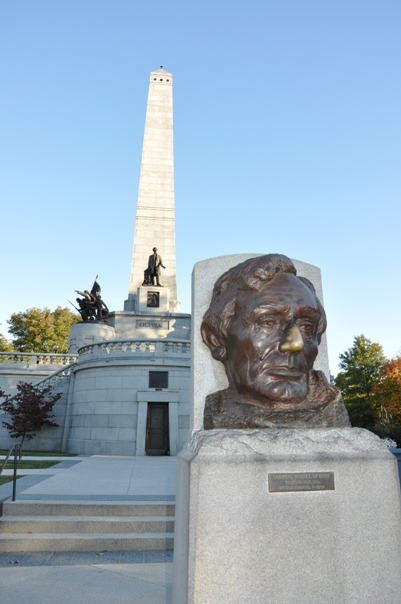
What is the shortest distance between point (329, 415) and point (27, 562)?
4.65 m

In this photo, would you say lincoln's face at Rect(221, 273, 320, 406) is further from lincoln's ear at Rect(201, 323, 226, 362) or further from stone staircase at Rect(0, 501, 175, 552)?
stone staircase at Rect(0, 501, 175, 552)

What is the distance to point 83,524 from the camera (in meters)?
6.69

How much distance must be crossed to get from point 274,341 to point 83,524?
5092mm

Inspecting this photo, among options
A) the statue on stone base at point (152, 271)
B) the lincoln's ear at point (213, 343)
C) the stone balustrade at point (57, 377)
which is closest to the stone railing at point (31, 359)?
the stone balustrade at point (57, 377)

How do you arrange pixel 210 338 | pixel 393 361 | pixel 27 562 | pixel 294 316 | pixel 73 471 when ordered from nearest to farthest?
pixel 294 316, pixel 210 338, pixel 27 562, pixel 73 471, pixel 393 361

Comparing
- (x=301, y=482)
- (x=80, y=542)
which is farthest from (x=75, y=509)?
(x=301, y=482)

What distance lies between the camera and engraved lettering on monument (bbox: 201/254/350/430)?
3.38 m

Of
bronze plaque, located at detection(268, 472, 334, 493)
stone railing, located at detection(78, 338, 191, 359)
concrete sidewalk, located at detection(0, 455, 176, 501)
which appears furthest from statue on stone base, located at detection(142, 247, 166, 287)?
bronze plaque, located at detection(268, 472, 334, 493)

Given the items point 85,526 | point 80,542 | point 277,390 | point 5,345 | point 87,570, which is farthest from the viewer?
point 5,345

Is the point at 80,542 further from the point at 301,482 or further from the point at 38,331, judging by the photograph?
the point at 38,331

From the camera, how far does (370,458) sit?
3.10 m

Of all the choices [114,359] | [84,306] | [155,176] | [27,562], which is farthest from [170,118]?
[27,562]

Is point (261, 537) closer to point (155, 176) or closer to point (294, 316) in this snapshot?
point (294, 316)

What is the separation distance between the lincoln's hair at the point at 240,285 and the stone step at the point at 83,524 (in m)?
4.40
